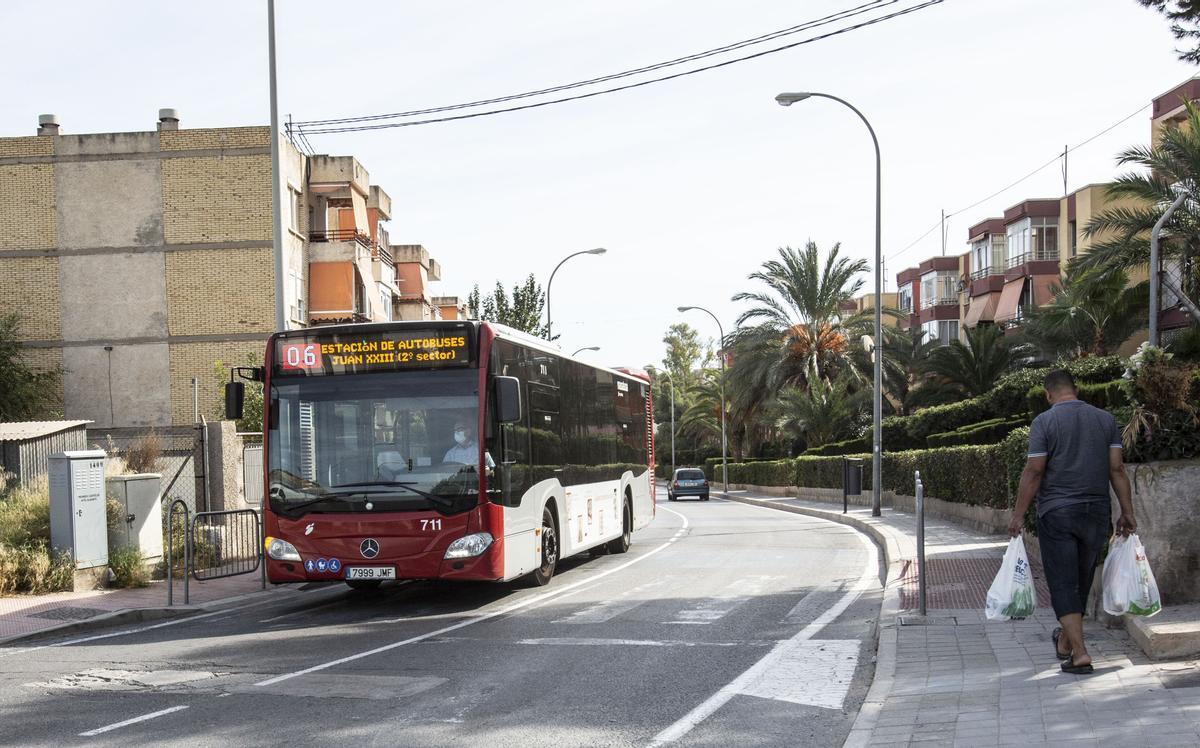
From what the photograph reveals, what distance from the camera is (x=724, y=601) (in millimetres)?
12633

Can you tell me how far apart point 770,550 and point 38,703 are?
13533mm

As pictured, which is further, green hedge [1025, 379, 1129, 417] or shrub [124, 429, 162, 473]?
shrub [124, 429, 162, 473]

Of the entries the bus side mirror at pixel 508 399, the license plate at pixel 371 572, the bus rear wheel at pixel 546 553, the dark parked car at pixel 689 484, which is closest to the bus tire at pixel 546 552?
the bus rear wheel at pixel 546 553

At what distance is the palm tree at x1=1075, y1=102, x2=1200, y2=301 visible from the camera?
25.7 m

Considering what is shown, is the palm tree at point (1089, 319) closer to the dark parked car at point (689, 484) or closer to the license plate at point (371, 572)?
the dark parked car at point (689, 484)

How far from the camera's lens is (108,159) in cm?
3891

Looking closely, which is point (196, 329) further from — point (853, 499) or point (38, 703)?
point (38, 703)

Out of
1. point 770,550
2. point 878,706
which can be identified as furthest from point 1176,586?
point 770,550

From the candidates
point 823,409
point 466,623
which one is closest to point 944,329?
point 823,409

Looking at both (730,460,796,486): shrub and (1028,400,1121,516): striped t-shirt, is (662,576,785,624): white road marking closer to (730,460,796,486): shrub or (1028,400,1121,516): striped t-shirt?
(1028,400,1121,516): striped t-shirt

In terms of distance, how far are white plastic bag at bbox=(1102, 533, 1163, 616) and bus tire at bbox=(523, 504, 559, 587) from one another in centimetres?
790

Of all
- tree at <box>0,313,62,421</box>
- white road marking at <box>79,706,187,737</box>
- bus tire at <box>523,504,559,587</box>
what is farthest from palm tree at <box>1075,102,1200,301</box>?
tree at <box>0,313,62,421</box>

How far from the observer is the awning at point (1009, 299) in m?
56.9

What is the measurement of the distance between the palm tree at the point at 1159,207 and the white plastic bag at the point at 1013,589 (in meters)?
20.8
